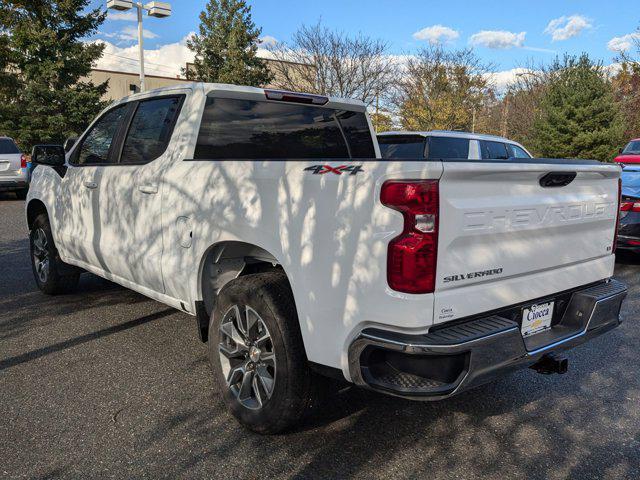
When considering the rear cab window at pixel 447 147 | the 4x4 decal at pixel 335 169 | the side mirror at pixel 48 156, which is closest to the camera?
the 4x4 decal at pixel 335 169

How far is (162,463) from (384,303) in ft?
4.65

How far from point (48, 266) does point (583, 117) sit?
23125mm

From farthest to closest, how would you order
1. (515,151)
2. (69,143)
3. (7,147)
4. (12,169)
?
(7,147)
(12,169)
(515,151)
(69,143)

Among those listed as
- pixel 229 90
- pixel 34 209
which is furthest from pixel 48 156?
pixel 229 90

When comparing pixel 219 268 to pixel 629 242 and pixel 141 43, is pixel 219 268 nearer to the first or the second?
pixel 629 242

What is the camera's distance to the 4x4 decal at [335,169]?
2.44 m

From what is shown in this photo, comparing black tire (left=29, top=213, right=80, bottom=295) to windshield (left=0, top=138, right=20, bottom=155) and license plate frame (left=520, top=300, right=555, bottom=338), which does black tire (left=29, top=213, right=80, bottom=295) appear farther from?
windshield (left=0, top=138, right=20, bottom=155)

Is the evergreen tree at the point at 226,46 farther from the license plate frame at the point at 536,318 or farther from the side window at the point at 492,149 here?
the license plate frame at the point at 536,318

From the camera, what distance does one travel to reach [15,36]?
76.2ft

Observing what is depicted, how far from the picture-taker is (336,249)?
2508mm

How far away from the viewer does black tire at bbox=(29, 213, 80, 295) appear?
551 cm

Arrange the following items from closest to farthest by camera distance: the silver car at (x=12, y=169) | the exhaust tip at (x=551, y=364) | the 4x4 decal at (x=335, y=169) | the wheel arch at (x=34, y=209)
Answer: the 4x4 decal at (x=335, y=169)
the exhaust tip at (x=551, y=364)
the wheel arch at (x=34, y=209)
the silver car at (x=12, y=169)

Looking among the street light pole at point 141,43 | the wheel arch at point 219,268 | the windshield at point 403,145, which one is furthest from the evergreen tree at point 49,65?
the wheel arch at point 219,268

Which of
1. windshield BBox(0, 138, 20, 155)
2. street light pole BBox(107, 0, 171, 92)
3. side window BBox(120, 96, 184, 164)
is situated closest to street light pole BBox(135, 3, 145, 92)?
street light pole BBox(107, 0, 171, 92)
